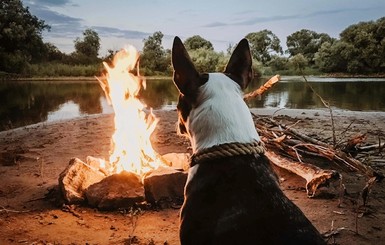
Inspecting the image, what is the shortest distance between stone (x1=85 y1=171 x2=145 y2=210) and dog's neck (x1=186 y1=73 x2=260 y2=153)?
9.51 feet

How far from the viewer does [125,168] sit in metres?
6.09

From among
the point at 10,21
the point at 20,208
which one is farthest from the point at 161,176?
the point at 10,21

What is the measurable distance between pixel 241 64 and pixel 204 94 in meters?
0.55

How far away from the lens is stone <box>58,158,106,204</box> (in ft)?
17.6

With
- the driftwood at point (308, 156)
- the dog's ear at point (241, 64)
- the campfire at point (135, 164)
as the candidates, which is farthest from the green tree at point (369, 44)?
the dog's ear at point (241, 64)

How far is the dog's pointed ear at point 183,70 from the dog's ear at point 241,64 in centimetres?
42

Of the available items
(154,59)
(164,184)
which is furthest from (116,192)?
(154,59)

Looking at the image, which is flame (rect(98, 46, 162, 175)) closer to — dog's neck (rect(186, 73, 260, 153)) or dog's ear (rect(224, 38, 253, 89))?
dog's ear (rect(224, 38, 253, 89))

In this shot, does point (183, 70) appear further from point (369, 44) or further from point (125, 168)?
point (369, 44)

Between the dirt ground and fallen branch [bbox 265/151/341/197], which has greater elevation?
fallen branch [bbox 265/151/341/197]

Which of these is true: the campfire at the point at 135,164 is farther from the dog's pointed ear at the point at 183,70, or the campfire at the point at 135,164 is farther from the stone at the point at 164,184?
the dog's pointed ear at the point at 183,70

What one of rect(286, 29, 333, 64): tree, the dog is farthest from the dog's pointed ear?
rect(286, 29, 333, 64): tree

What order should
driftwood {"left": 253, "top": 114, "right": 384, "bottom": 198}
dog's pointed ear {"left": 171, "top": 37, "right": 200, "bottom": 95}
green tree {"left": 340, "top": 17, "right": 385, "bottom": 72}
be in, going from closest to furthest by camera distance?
dog's pointed ear {"left": 171, "top": 37, "right": 200, "bottom": 95} → driftwood {"left": 253, "top": 114, "right": 384, "bottom": 198} → green tree {"left": 340, "top": 17, "right": 385, "bottom": 72}

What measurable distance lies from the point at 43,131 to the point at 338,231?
34.7 ft
